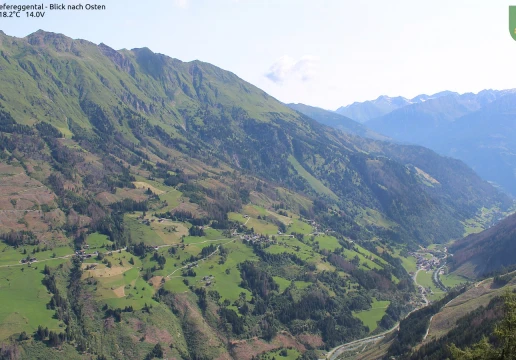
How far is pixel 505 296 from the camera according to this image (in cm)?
4328

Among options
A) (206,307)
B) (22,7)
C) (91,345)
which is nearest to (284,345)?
(206,307)

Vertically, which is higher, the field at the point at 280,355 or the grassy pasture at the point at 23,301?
the grassy pasture at the point at 23,301

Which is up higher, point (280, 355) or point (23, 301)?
point (23, 301)

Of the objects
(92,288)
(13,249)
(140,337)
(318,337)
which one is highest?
(13,249)

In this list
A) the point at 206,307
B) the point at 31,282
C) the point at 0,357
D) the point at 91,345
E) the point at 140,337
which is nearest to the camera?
the point at 0,357

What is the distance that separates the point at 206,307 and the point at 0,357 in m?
78.8

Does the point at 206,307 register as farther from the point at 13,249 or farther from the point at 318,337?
the point at 13,249

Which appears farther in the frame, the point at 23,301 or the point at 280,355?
the point at 280,355

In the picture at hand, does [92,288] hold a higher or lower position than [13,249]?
lower

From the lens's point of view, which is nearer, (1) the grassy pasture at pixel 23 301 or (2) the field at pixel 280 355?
(1) the grassy pasture at pixel 23 301

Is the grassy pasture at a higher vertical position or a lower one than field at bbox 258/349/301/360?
higher

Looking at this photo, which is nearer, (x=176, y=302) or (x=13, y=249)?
(x=176, y=302)

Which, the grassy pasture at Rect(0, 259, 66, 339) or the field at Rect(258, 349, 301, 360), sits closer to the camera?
the grassy pasture at Rect(0, 259, 66, 339)

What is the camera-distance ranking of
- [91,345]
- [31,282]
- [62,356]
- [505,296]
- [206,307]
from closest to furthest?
[505,296]
[62,356]
[91,345]
[31,282]
[206,307]
